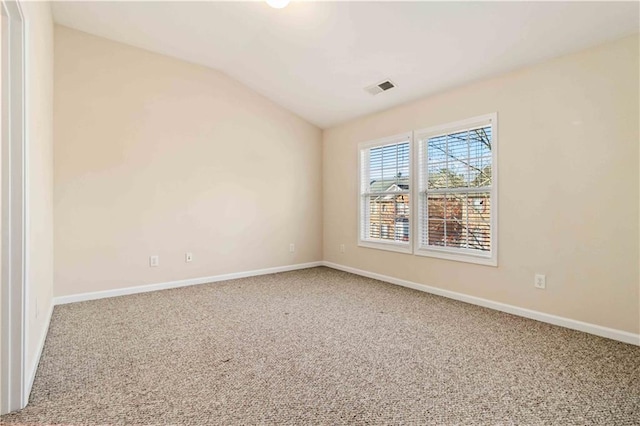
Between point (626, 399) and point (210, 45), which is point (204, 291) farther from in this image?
point (626, 399)

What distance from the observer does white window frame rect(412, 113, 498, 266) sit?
3.26 metres

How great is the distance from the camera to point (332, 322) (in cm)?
288

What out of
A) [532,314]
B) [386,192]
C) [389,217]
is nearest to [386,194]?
[386,192]

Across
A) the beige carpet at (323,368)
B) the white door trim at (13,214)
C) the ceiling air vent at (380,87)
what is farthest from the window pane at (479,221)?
the white door trim at (13,214)

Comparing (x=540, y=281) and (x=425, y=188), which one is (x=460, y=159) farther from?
(x=540, y=281)

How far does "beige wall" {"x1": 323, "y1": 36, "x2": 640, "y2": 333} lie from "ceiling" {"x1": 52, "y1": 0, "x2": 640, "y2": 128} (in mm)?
222

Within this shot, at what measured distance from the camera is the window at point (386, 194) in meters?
4.24

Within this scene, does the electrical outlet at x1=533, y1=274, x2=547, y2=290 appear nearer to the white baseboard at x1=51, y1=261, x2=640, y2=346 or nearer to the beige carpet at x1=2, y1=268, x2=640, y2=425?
the white baseboard at x1=51, y1=261, x2=640, y2=346

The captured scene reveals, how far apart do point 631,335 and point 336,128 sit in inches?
165

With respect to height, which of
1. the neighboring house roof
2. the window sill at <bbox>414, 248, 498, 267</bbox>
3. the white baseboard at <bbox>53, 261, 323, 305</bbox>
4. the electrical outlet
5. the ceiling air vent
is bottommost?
the white baseboard at <bbox>53, 261, 323, 305</bbox>

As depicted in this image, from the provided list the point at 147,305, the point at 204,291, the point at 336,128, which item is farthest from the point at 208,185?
the point at 336,128

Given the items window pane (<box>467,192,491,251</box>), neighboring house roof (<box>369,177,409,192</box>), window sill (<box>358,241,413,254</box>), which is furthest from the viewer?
neighboring house roof (<box>369,177,409,192</box>)

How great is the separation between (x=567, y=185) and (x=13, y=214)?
12.5 ft

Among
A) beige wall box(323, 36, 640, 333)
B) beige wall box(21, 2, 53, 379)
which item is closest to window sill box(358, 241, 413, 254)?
beige wall box(323, 36, 640, 333)
